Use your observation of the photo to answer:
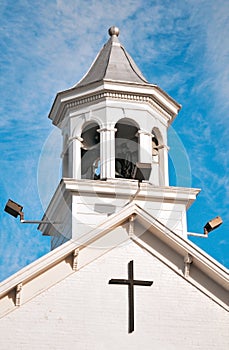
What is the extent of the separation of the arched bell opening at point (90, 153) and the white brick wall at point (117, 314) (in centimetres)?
630

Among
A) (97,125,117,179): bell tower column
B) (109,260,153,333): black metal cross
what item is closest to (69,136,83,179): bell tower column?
(97,125,117,179): bell tower column

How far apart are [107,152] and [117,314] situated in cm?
634

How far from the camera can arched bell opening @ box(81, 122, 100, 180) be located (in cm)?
3053

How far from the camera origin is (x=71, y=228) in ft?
89.9

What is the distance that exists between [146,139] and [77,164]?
6.90 feet

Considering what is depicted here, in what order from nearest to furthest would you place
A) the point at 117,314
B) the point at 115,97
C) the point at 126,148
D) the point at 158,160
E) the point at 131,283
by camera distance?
the point at 117,314, the point at 131,283, the point at 115,97, the point at 158,160, the point at 126,148

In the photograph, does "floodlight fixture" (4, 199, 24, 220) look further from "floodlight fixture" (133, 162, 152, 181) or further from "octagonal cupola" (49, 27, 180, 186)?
"floodlight fixture" (133, 162, 152, 181)

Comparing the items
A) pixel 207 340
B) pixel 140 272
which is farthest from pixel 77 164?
pixel 207 340

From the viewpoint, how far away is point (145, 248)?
2480cm

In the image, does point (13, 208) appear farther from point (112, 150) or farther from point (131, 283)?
point (131, 283)

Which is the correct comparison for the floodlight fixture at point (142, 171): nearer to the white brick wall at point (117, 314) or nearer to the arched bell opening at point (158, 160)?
the white brick wall at point (117, 314)

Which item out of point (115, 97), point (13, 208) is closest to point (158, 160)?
point (115, 97)

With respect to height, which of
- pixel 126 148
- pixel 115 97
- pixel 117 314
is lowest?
pixel 117 314

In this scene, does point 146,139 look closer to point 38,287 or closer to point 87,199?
point 87,199
